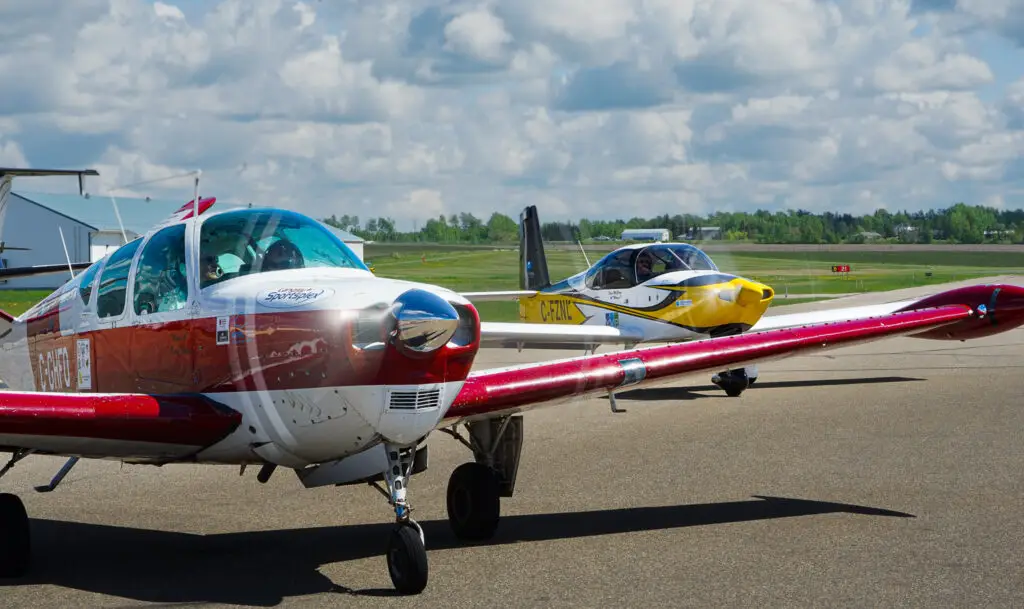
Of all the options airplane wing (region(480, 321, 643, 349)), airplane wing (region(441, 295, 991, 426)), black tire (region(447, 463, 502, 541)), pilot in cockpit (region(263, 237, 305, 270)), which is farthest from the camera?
airplane wing (region(480, 321, 643, 349))

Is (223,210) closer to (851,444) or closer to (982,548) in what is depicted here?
(982,548)

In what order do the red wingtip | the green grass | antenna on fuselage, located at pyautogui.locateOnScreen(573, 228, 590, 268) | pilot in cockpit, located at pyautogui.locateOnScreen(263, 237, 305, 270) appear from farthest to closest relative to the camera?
1. the green grass
2. antenna on fuselage, located at pyautogui.locateOnScreen(573, 228, 590, 268)
3. the red wingtip
4. pilot in cockpit, located at pyautogui.locateOnScreen(263, 237, 305, 270)

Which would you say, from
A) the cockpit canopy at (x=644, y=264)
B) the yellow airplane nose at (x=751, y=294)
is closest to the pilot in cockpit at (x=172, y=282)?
the yellow airplane nose at (x=751, y=294)

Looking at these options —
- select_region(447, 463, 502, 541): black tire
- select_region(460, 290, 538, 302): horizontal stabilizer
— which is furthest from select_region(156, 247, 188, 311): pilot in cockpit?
select_region(460, 290, 538, 302): horizontal stabilizer

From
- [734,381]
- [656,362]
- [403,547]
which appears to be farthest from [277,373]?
[734,381]

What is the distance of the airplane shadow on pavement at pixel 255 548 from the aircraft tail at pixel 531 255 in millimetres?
13669

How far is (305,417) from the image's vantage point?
7008 mm

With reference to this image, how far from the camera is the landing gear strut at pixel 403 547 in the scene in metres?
6.92

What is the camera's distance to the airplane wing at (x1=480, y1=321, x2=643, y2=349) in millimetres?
17031

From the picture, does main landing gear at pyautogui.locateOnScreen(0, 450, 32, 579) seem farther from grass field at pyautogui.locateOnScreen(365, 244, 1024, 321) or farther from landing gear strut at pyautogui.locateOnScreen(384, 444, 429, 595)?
grass field at pyautogui.locateOnScreen(365, 244, 1024, 321)

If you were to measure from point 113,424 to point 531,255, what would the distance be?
17.4 meters

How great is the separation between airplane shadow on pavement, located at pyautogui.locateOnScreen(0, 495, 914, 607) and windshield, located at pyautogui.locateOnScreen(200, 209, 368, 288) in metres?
1.82

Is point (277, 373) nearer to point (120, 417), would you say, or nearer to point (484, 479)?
point (120, 417)

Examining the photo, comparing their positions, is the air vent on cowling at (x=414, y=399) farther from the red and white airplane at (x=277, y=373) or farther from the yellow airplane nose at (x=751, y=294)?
the yellow airplane nose at (x=751, y=294)
